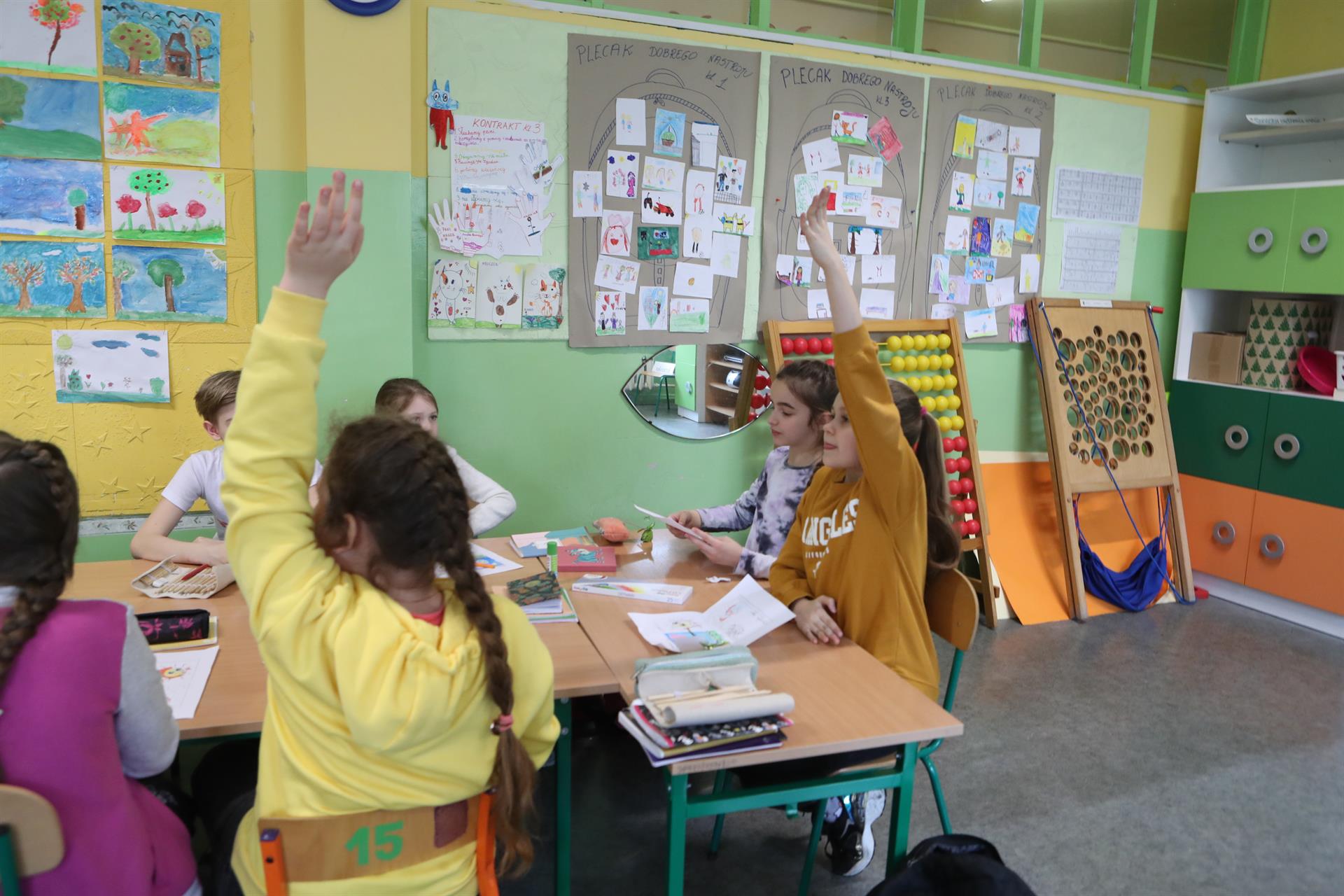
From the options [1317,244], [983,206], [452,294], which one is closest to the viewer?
[452,294]

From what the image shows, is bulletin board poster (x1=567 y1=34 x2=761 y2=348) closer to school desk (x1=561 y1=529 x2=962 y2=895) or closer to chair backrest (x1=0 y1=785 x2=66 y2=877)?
school desk (x1=561 y1=529 x2=962 y2=895)

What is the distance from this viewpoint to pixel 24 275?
2.99m

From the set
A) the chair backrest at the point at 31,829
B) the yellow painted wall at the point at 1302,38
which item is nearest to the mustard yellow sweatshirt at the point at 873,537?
the chair backrest at the point at 31,829

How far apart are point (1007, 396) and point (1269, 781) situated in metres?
2.05

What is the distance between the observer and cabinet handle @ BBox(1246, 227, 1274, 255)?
4367mm

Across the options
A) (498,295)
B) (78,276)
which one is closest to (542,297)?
(498,295)

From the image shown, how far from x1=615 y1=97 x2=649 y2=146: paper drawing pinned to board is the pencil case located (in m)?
2.28

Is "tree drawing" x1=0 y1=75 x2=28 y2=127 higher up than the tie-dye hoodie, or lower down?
higher up

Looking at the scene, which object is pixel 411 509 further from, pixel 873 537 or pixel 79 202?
pixel 79 202

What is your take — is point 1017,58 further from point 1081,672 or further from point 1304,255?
point 1081,672

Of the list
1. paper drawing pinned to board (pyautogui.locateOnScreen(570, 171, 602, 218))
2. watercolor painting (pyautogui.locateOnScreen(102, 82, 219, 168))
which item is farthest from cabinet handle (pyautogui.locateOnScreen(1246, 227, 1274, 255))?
watercolor painting (pyautogui.locateOnScreen(102, 82, 219, 168))

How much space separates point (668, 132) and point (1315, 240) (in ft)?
9.16

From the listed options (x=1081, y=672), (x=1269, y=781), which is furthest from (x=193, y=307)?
(x=1269, y=781)

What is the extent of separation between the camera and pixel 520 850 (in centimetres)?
144
